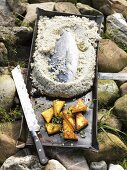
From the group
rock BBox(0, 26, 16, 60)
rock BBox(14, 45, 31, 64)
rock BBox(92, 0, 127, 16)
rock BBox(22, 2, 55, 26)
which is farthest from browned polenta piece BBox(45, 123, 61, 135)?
rock BBox(92, 0, 127, 16)

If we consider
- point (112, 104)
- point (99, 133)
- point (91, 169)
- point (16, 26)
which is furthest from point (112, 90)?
point (16, 26)

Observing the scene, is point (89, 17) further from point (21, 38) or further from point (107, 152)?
point (107, 152)

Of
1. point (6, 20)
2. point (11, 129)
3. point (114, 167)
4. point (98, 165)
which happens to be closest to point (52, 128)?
point (11, 129)

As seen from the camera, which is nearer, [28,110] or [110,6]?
[28,110]

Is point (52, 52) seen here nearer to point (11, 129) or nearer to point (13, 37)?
point (13, 37)

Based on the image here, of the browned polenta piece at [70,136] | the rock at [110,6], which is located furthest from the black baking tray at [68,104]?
the rock at [110,6]

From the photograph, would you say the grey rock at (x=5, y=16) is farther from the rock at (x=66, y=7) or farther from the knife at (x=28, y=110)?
the knife at (x=28, y=110)
